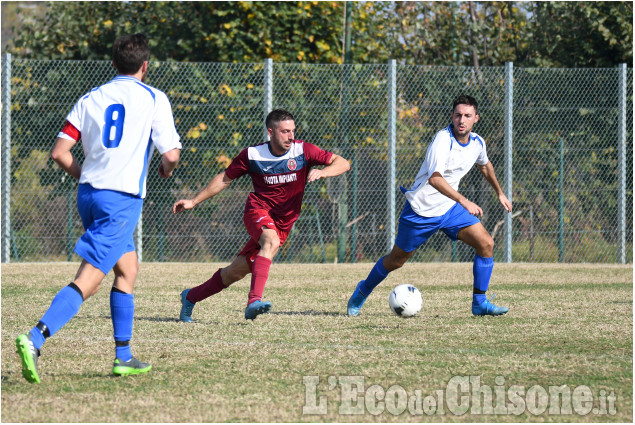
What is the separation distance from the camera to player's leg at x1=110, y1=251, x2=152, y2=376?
15.8 ft

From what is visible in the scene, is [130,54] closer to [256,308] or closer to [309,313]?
[256,308]

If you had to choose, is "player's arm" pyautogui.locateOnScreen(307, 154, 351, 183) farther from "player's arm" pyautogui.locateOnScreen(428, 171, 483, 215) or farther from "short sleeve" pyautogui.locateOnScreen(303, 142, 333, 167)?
"player's arm" pyautogui.locateOnScreen(428, 171, 483, 215)

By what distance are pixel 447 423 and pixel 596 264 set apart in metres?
10.6

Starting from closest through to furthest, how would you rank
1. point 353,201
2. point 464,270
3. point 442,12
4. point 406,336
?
1. point 406,336
2. point 464,270
3. point 353,201
4. point 442,12

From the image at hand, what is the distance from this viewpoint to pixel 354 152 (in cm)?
1361

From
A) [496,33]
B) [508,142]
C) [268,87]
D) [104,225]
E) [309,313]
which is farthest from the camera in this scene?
[496,33]

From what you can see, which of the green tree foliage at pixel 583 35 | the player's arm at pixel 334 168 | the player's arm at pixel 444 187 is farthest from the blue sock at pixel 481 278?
the green tree foliage at pixel 583 35

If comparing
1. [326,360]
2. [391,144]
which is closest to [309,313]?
[326,360]

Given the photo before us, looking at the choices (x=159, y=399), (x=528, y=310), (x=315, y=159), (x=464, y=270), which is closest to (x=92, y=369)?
(x=159, y=399)

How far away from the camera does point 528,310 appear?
7.71 meters

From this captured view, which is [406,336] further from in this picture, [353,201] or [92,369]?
[353,201]

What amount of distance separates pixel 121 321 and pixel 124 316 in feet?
0.10

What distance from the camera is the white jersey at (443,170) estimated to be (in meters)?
7.36

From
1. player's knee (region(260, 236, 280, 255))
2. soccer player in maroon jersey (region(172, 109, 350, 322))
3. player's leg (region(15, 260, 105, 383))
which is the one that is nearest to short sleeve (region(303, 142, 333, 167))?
soccer player in maroon jersey (region(172, 109, 350, 322))
